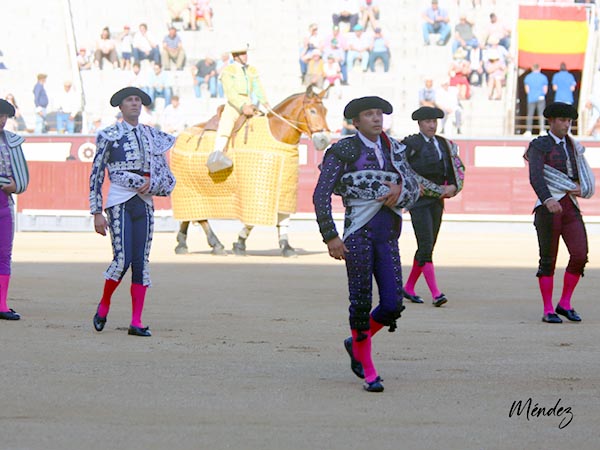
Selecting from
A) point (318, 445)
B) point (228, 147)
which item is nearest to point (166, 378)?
point (318, 445)

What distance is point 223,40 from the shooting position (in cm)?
2550

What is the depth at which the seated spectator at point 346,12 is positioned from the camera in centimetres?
2498

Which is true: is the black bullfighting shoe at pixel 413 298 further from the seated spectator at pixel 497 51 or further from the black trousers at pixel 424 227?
the seated spectator at pixel 497 51

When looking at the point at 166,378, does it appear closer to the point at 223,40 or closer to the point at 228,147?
the point at 228,147

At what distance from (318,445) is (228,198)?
9866 millimetres

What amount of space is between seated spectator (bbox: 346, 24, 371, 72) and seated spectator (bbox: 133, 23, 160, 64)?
344 centimetres

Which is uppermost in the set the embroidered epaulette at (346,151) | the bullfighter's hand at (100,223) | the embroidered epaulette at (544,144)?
the embroidered epaulette at (346,151)

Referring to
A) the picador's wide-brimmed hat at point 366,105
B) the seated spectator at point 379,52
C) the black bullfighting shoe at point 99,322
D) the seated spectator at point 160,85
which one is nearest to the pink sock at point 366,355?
the picador's wide-brimmed hat at point 366,105

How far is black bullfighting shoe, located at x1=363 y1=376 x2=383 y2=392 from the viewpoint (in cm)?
563

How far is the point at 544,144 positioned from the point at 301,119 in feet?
18.2

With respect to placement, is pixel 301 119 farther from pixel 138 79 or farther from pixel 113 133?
pixel 138 79

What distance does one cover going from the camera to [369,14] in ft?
82.3

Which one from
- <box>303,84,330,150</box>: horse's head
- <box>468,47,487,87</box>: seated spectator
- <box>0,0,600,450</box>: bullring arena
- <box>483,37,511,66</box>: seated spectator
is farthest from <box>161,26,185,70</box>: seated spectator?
<box>303,84,330,150</box>: horse's head

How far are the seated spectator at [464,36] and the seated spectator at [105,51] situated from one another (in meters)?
6.12
